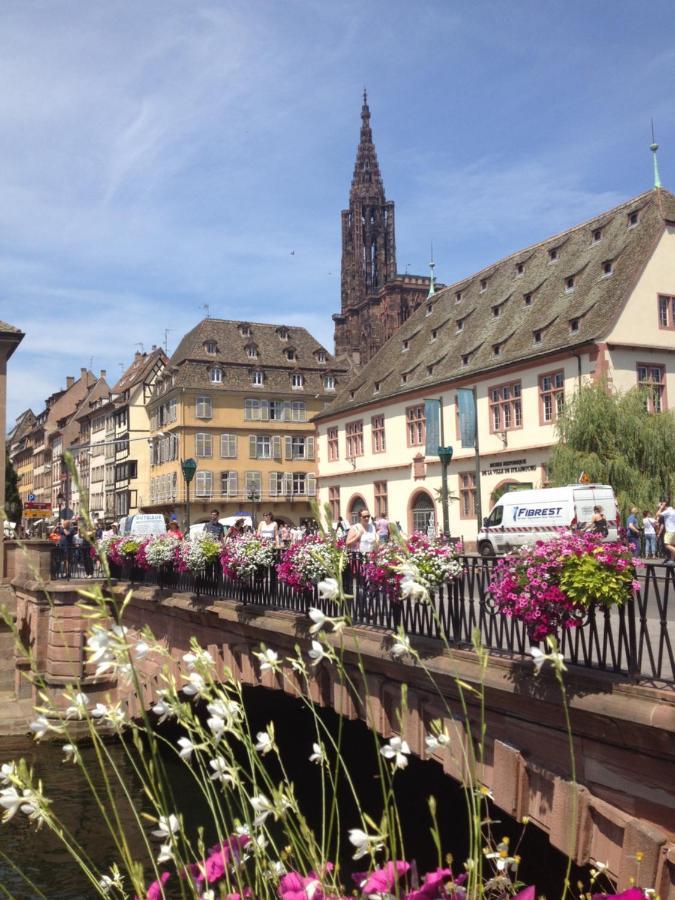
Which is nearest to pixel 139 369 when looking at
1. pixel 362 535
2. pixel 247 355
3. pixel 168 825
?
pixel 247 355

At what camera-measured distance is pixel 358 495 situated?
46.9m

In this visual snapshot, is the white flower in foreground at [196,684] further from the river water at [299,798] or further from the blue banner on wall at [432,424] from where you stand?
the blue banner on wall at [432,424]

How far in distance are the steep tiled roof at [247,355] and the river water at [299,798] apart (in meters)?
43.6

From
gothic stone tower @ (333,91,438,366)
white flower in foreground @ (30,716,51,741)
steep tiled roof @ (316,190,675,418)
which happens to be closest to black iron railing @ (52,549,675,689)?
white flower in foreground @ (30,716,51,741)

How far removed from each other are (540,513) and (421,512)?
50.7 feet

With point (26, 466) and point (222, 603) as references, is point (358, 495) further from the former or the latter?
point (26, 466)

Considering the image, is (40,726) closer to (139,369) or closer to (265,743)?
(265,743)

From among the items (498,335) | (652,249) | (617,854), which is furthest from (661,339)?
(617,854)

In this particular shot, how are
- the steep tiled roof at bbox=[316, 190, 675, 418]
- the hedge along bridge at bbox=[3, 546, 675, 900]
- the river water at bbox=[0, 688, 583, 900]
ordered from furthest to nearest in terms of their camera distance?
the steep tiled roof at bbox=[316, 190, 675, 418]
the river water at bbox=[0, 688, 583, 900]
the hedge along bridge at bbox=[3, 546, 675, 900]

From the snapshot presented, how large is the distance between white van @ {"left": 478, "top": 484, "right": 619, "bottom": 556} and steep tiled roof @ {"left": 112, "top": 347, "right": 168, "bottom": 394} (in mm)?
46185

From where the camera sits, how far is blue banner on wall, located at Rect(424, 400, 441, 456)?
1238 inches

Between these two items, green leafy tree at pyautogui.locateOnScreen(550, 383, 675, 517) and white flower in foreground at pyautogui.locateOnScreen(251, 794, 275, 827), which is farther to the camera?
green leafy tree at pyautogui.locateOnScreen(550, 383, 675, 517)

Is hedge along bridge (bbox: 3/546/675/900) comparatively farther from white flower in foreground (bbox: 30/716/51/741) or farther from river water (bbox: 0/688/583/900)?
river water (bbox: 0/688/583/900)

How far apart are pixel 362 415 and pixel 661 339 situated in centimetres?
1756
